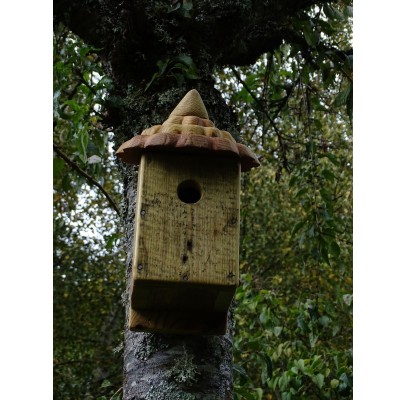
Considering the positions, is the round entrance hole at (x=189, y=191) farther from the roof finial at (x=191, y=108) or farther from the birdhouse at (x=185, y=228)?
the roof finial at (x=191, y=108)

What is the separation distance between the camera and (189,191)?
1.61 m

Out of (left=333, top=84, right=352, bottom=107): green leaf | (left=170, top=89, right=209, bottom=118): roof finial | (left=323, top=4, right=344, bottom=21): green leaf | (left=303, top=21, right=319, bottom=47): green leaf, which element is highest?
(left=323, top=4, right=344, bottom=21): green leaf

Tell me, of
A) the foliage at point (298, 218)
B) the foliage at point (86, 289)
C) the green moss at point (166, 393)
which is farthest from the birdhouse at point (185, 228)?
the foliage at point (86, 289)

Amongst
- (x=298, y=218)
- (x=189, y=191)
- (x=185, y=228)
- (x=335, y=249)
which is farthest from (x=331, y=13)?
(x=298, y=218)

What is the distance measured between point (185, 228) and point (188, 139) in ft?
0.66

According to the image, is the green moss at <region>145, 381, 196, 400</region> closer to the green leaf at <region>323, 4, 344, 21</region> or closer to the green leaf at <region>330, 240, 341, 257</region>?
the green leaf at <region>330, 240, 341, 257</region>

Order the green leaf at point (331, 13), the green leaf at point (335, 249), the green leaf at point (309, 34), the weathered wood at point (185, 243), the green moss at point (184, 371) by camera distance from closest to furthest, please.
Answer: the weathered wood at point (185, 243) < the green moss at point (184, 371) < the green leaf at point (309, 34) < the green leaf at point (331, 13) < the green leaf at point (335, 249)

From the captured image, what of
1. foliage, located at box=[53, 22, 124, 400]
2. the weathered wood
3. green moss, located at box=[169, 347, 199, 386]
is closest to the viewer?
the weathered wood

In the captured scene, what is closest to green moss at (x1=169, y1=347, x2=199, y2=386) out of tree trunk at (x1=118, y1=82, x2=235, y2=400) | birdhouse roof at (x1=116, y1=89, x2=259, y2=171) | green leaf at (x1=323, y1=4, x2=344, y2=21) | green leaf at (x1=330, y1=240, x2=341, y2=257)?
tree trunk at (x1=118, y1=82, x2=235, y2=400)

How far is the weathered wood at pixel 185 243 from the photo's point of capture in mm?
1486

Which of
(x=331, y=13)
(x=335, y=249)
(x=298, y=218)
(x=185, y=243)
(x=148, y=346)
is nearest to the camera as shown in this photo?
(x=185, y=243)

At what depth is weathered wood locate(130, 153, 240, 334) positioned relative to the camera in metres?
1.49

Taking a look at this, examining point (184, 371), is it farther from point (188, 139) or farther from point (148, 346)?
point (188, 139)

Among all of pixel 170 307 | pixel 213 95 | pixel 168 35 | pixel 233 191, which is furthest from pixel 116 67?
pixel 170 307
